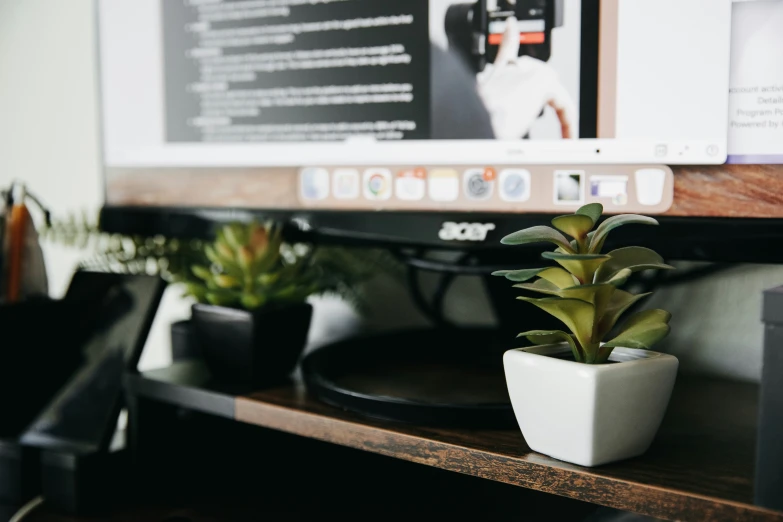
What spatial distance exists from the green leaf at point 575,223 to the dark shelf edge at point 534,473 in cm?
12

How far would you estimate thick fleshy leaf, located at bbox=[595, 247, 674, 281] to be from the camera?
384mm

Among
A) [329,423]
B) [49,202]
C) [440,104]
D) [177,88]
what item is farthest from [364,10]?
[49,202]

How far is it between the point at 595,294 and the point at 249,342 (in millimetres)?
269

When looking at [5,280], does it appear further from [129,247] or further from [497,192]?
[497,192]

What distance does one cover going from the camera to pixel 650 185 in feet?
1.57

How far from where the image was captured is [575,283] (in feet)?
1.28

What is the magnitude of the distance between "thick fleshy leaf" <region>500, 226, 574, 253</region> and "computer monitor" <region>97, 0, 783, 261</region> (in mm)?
122

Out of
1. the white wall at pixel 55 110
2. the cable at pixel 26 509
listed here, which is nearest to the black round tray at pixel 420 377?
the cable at pixel 26 509

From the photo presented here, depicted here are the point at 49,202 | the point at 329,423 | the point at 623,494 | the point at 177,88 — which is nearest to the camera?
the point at 623,494

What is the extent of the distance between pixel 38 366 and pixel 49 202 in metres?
0.57

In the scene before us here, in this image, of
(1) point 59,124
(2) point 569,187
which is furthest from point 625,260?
(1) point 59,124

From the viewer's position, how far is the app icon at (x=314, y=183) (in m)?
0.60

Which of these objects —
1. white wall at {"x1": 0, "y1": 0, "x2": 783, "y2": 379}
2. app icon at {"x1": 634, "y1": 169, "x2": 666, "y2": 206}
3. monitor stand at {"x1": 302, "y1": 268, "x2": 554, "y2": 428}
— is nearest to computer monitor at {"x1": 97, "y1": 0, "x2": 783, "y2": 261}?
app icon at {"x1": 634, "y1": 169, "x2": 666, "y2": 206}

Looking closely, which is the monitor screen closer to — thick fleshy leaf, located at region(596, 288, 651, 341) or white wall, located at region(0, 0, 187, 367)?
thick fleshy leaf, located at region(596, 288, 651, 341)
